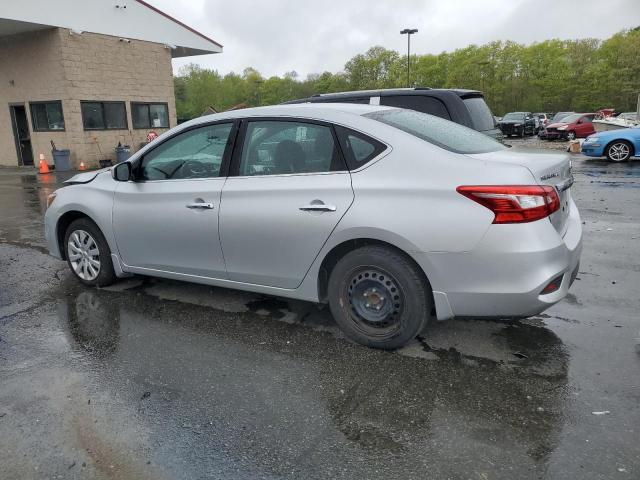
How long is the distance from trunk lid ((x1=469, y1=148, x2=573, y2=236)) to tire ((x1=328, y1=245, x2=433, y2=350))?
92 cm

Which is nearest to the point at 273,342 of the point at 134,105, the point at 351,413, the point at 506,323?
the point at 351,413

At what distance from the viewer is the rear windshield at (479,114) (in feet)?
21.8

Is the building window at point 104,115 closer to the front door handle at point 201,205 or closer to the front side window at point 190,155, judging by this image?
the front side window at point 190,155

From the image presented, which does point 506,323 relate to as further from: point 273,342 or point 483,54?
point 483,54

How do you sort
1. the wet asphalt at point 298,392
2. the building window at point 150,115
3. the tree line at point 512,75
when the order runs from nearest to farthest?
the wet asphalt at point 298,392 < the building window at point 150,115 < the tree line at point 512,75

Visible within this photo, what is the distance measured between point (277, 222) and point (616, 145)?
1528 centimetres

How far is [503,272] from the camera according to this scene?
3.18m

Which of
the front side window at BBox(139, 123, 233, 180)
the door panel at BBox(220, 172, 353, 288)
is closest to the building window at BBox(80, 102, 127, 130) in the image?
the front side window at BBox(139, 123, 233, 180)

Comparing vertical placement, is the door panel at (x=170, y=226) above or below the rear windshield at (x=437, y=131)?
below

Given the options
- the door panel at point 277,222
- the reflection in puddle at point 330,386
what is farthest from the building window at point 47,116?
the door panel at point 277,222

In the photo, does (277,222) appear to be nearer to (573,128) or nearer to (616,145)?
(616,145)

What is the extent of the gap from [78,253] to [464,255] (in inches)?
154

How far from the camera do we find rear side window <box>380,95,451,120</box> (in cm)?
655

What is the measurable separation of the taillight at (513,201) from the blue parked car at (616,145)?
48.3ft
